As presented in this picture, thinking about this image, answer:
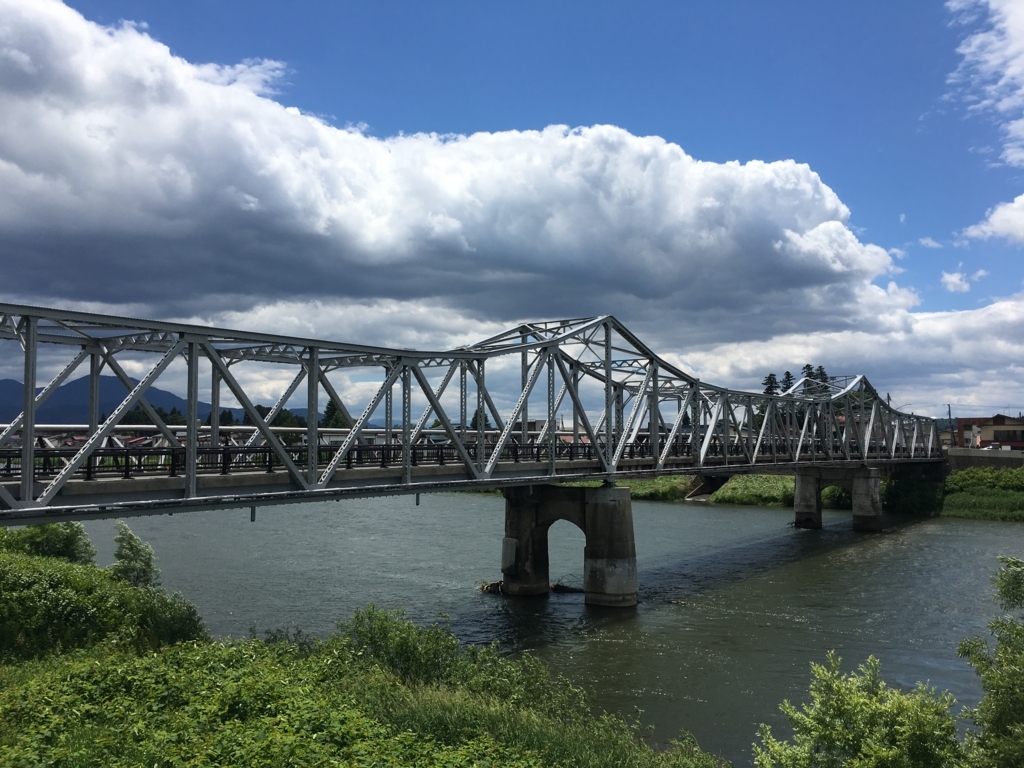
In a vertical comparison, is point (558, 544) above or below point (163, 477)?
below

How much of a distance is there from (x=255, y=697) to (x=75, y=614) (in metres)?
8.99


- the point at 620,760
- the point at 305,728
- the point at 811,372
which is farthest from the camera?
the point at 811,372

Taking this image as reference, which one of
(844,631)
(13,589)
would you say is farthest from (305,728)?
(844,631)

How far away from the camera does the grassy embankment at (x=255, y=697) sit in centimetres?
1175

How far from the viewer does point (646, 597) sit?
37219 mm

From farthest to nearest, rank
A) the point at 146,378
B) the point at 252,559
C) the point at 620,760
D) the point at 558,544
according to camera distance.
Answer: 1. the point at 558,544
2. the point at 252,559
3. the point at 146,378
4. the point at 620,760

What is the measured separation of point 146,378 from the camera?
59.5 ft

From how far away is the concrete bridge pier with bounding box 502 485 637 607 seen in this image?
35.1 meters

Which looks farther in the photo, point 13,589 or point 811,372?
point 811,372

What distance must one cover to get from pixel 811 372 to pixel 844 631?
15022 cm

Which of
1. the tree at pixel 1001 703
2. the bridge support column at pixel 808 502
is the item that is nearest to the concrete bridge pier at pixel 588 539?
the tree at pixel 1001 703

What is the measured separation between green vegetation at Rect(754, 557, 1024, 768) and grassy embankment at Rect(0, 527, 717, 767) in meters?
2.53

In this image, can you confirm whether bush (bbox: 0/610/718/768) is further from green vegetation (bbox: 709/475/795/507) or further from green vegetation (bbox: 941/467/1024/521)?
green vegetation (bbox: 709/475/795/507)

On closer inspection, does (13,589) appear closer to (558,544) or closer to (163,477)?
(163,477)
